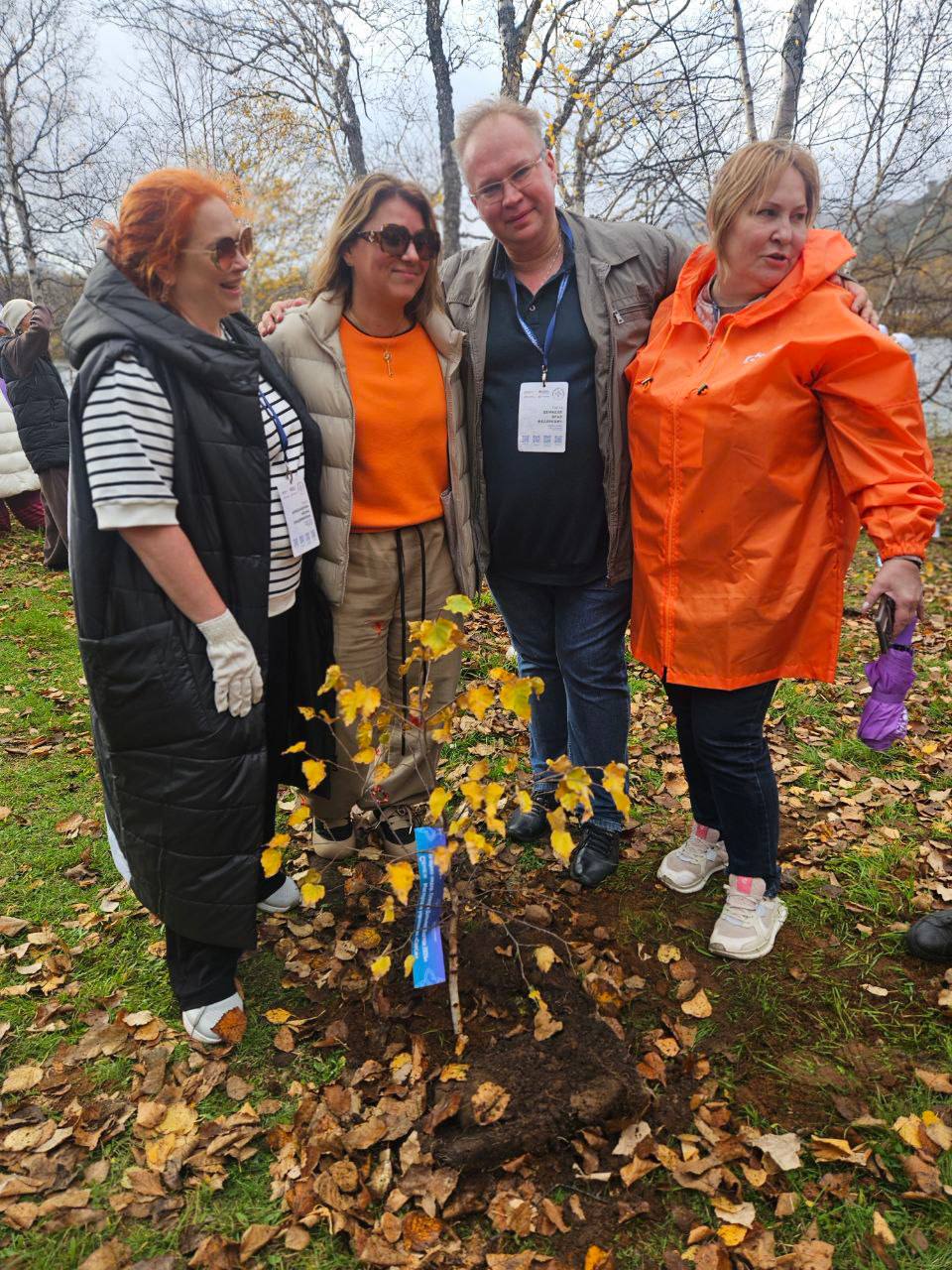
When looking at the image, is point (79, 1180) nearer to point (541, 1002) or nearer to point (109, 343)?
point (541, 1002)

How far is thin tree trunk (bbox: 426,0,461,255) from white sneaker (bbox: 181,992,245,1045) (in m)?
9.38

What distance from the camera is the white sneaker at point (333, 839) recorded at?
10.1ft

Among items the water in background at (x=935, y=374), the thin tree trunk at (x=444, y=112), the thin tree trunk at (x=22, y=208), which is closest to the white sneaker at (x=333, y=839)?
the thin tree trunk at (x=444, y=112)

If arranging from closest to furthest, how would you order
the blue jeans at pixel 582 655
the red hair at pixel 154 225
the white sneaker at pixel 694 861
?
the red hair at pixel 154 225 < the blue jeans at pixel 582 655 < the white sneaker at pixel 694 861

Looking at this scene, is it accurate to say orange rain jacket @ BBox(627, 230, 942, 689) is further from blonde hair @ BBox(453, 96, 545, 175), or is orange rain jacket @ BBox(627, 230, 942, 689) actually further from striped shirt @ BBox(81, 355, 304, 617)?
striped shirt @ BBox(81, 355, 304, 617)

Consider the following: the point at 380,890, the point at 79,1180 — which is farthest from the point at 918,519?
the point at 79,1180

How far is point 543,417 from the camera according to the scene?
2.43m

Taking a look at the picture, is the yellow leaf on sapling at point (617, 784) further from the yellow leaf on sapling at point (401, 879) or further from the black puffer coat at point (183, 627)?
the black puffer coat at point (183, 627)

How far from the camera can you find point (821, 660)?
7.11 feet

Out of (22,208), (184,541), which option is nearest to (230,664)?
(184,541)

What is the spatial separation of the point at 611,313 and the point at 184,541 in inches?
59.6

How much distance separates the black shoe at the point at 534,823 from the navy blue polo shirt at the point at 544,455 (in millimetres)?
1065

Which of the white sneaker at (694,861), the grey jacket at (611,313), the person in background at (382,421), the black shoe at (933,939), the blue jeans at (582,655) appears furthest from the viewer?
the white sneaker at (694,861)

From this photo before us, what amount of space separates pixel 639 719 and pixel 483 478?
7.89ft
